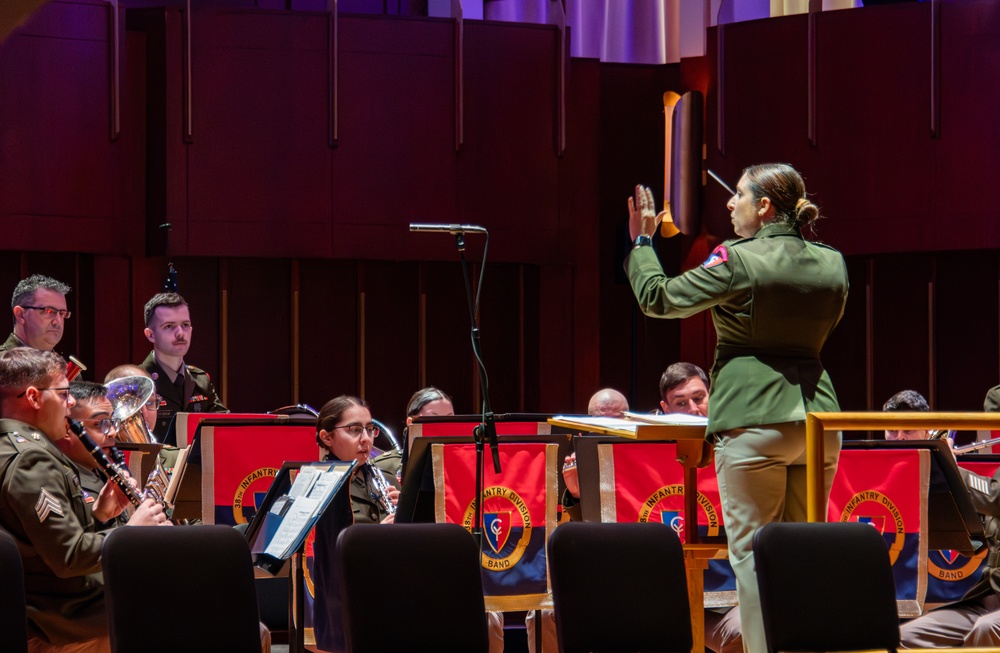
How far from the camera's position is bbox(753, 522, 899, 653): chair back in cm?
309

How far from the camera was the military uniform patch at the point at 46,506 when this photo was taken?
3508 mm

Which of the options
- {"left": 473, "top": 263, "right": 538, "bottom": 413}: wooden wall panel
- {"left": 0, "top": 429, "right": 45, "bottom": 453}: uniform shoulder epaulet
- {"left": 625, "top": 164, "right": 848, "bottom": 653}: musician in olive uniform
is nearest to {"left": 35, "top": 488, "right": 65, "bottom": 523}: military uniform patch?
{"left": 0, "top": 429, "right": 45, "bottom": 453}: uniform shoulder epaulet

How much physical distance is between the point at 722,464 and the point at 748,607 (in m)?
0.38

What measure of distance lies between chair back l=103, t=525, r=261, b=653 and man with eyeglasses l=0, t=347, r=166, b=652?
22.9 inches

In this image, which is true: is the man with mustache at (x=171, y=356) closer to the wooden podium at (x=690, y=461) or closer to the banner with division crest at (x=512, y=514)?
the banner with division crest at (x=512, y=514)

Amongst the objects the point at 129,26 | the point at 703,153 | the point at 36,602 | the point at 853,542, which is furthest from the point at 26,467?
the point at 703,153

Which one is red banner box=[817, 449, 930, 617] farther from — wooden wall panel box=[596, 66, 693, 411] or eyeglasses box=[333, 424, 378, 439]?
wooden wall panel box=[596, 66, 693, 411]

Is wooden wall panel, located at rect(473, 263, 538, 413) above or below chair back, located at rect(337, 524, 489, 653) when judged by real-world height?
above

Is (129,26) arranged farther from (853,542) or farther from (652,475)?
(853,542)

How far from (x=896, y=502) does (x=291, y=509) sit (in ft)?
7.54

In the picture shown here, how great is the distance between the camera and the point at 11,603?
2.83 meters

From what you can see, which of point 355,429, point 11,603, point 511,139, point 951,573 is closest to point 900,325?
point 511,139

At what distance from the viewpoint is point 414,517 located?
4.38 metres

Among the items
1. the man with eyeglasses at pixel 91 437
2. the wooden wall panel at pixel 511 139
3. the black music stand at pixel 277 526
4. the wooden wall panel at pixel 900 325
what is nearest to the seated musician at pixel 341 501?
the black music stand at pixel 277 526
